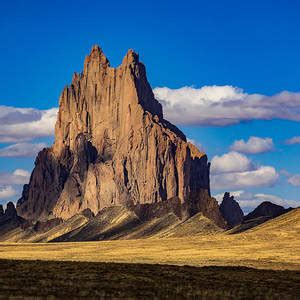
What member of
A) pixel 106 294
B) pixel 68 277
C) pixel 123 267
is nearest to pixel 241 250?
pixel 123 267

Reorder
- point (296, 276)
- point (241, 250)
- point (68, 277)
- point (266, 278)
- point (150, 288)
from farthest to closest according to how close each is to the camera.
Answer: point (241, 250), point (296, 276), point (266, 278), point (68, 277), point (150, 288)

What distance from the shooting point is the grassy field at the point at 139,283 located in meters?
58.8

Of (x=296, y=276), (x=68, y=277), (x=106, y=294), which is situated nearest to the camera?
(x=106, y=294)

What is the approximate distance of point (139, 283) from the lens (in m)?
68.2

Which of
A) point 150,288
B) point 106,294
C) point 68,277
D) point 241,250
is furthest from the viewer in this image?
point 241,250

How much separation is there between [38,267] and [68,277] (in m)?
12.2

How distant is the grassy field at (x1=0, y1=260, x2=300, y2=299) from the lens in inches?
2313

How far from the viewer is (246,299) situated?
58594 millimetres

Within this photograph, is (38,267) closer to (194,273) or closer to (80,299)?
(194,273)

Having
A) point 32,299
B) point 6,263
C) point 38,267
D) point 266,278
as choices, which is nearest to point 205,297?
point 32,299

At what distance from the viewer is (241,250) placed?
17250 cm

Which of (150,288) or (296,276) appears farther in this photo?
(296,276)

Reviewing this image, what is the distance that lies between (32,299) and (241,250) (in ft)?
407

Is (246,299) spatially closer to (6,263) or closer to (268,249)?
(6,263)
